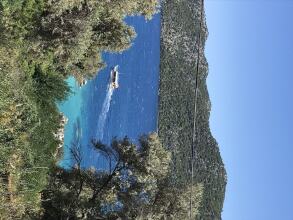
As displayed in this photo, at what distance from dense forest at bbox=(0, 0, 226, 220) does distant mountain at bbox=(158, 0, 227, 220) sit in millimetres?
22626

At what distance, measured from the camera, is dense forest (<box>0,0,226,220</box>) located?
18.8 meters

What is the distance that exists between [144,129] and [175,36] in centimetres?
1575

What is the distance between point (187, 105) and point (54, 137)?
35.3m

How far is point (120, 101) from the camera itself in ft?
185

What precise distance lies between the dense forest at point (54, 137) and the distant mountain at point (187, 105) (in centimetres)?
2263

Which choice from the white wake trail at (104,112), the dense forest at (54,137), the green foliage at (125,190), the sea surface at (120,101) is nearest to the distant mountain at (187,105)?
the sea surface at (120,101)

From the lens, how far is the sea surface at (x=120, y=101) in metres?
46.8

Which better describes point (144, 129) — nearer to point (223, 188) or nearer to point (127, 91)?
point (127, 91)

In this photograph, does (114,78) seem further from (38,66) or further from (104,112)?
(38,66)

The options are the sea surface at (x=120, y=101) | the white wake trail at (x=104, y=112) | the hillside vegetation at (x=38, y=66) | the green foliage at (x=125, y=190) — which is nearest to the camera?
the hillside vegetation at (x=38, y=66)

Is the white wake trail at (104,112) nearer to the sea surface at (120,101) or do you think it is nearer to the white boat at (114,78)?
the sea surface at (120,101)

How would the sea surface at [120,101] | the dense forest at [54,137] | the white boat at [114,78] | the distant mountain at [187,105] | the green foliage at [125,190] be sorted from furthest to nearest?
the distant mountain at [187,105]
the white boat at [114,78]
the sea surface at [120,101]
the green foliage at [125,190]
the dense forest at [54,137]

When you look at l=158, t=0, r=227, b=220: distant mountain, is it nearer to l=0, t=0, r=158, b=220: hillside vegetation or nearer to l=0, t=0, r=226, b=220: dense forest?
l=0, t=0, r=226, b=220: dense forest

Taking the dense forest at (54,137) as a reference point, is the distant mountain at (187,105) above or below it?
above
